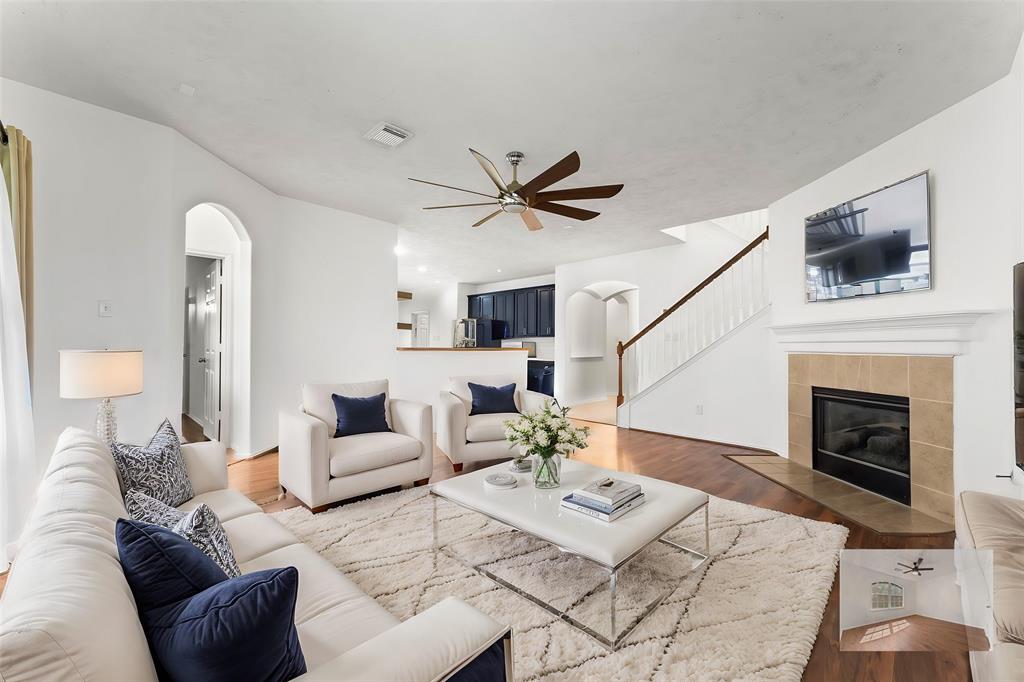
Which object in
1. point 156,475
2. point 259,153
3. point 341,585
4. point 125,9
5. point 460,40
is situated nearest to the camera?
point 341,585

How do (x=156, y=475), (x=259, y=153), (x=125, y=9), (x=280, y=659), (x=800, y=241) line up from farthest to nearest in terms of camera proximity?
(x=800, y=241)
(x=259, y=153)
(x=125, y=9)
(x=156, y=475)
(x=280, y=659)

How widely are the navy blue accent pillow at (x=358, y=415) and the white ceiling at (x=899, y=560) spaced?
9.74 feet

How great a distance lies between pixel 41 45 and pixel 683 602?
4071 millimetres

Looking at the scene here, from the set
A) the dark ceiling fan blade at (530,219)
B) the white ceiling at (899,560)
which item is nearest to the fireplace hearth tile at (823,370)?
the white ceiling at (899,560)

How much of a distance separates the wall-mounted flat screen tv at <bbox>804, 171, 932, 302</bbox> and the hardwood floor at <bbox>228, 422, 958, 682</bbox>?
1.66 m

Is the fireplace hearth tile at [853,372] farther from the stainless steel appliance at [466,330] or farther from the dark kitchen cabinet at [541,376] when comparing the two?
the stainless steel appliance at [466,330]

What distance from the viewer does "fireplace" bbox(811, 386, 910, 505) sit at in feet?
10.4

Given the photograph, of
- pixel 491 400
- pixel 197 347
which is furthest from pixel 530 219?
pixel 197 347

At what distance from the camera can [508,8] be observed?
75.6 inches

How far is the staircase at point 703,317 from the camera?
197 inches

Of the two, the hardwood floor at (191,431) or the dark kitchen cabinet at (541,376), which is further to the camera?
the dark kitchen cabinet at (541,376)

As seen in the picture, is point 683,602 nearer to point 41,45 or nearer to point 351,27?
point 351,27

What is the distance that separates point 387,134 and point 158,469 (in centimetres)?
236

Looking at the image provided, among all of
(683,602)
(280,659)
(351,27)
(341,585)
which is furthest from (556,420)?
(351,27)
